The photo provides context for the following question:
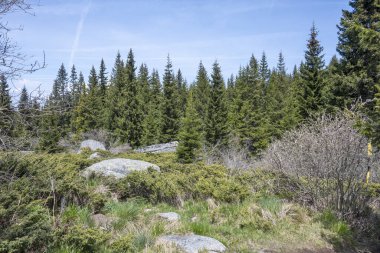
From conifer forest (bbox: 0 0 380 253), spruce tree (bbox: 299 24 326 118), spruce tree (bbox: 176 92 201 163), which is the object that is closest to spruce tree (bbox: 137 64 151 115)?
A: spruce tree (bbox: 176 92 201 163)

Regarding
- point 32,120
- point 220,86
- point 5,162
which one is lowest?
point 5,162

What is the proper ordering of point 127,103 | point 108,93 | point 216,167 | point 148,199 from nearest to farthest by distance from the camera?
point 148,199, point 216,167, point 127,103, point 108,93

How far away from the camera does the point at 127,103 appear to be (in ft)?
135

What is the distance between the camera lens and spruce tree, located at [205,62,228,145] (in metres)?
34.0

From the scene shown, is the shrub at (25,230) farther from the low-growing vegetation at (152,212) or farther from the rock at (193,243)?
the rock at (193,243)

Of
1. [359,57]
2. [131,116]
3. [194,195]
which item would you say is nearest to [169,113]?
[131,116]

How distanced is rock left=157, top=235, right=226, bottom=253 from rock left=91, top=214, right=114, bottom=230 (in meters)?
1.06

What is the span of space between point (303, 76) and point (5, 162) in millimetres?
25645

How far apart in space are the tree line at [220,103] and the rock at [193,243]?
8.78 feet

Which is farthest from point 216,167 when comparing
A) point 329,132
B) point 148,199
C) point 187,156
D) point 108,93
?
point 108,93

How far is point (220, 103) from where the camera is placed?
115 ft

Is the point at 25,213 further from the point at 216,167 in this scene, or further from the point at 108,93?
the point at 108,93

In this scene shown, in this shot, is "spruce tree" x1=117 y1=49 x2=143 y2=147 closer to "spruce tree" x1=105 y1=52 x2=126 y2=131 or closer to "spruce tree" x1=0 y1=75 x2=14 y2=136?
"spruce tree" x1=105 y1=52 x2=126 y2=131

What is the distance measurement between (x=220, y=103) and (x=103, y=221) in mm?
29249
